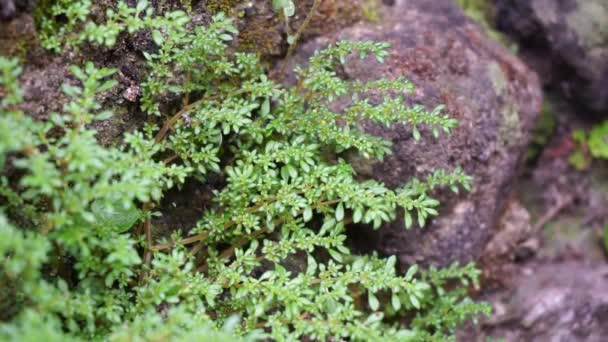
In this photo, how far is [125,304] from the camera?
2338mm

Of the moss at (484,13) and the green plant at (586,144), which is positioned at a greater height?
the moss at (484,13)

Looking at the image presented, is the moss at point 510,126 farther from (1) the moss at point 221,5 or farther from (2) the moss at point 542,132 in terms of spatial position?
(1) the moss at point 221,5

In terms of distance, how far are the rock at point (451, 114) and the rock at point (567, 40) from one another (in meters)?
0.85

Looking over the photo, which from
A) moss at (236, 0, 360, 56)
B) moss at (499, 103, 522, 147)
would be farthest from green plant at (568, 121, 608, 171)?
moss at (236, 0, 360, 56)

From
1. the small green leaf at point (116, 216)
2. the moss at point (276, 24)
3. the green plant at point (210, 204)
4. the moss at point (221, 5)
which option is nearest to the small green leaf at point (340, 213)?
the green plant at point (210, 204)

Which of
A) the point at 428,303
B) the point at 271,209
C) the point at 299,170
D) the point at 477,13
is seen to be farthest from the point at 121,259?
the point at 477,13

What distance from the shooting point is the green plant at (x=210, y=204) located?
2.06 m

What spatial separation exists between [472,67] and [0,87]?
2.47m

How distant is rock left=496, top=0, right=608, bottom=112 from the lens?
4223 mm

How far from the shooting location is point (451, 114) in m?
3.21

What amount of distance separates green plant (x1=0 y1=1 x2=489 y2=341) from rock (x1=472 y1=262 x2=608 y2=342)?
764mm

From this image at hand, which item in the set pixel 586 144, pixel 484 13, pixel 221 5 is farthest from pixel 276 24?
pixel 586 144

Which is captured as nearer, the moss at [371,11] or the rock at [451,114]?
the rock at [451,114]

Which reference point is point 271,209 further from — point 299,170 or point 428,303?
point 428,303
